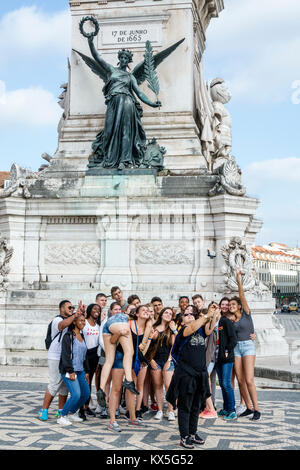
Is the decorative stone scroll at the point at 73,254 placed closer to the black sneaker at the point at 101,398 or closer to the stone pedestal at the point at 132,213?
the stone pedestal at the point at 132,213

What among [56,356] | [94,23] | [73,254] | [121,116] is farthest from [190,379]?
[94,23]

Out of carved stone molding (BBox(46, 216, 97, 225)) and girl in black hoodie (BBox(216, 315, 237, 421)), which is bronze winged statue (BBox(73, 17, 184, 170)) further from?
girl in black hoodie (BBox(216, 315, 237, 421))

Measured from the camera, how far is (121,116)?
17.1 m

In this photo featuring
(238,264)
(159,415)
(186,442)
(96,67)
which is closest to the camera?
(186,442)

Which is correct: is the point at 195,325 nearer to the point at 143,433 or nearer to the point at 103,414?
the point at 143,433

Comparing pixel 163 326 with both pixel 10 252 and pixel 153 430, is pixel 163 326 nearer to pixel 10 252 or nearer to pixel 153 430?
pixel 153 430

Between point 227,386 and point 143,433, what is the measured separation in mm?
1663

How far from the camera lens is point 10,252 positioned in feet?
53.2

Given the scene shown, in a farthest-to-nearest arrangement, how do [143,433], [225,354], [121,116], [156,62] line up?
[156,62], [121,116], [225,354], [143,433]

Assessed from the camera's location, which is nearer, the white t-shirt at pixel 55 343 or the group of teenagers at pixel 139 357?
the group of teenagers at pixel 139 357

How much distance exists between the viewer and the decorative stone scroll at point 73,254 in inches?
659

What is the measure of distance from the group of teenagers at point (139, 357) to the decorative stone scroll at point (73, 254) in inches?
257

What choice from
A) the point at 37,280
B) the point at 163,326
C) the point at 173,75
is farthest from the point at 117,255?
the point at 163,326

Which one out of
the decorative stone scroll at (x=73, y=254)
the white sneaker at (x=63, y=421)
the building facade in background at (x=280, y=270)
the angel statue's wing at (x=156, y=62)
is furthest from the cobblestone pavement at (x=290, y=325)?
the building facade in background at (x=280, y=270)
